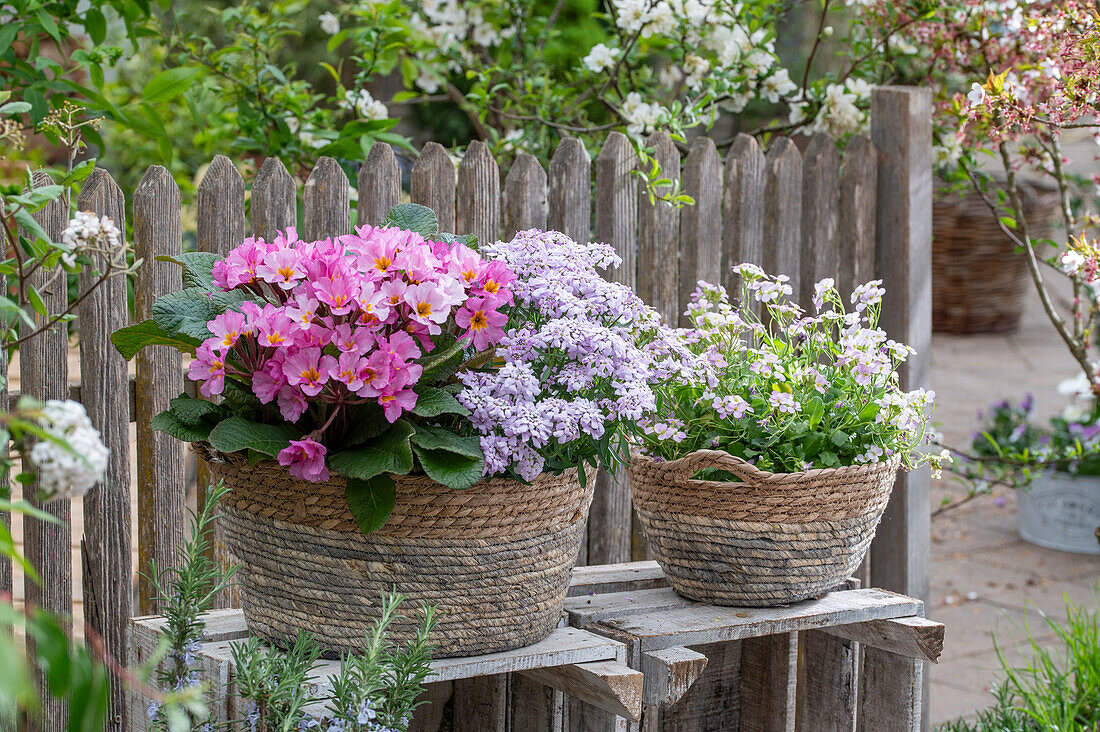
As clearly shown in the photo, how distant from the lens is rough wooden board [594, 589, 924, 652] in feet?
→ 5.00

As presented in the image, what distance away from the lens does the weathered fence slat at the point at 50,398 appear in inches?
68.0

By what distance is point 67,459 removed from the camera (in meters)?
0.73

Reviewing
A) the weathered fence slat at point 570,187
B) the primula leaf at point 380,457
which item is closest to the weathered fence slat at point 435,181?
the weathered fence slat at point 570,187

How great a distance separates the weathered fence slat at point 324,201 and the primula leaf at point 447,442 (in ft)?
2.79

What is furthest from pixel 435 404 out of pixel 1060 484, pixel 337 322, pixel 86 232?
pixel 1060 484

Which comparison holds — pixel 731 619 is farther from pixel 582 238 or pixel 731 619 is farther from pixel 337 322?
pixel 582 238

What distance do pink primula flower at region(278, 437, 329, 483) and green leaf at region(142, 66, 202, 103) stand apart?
49.6 inches

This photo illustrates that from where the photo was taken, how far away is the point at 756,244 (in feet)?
8.05

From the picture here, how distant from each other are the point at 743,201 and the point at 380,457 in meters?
1.46

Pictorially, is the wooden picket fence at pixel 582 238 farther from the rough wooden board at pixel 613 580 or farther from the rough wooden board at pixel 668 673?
the rough wooden board at pixel 668 673

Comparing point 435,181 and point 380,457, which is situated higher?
point 435,181

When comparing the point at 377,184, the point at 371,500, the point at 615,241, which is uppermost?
the point at 377,184

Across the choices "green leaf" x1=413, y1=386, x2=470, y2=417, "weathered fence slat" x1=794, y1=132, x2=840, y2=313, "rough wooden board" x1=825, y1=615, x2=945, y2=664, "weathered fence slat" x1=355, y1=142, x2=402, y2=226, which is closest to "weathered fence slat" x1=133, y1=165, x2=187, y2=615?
"weathered fence slat" x1=355, y1=142, x2=402, y2=226

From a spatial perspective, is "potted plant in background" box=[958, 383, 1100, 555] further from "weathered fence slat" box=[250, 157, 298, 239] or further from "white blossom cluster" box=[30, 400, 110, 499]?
"white blossom cluster" box=[30, 400, 110, 499]
